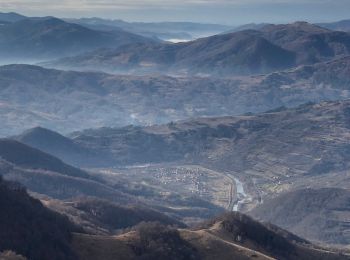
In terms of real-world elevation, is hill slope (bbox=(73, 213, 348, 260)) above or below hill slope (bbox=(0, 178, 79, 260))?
below

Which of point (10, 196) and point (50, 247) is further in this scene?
point (10, 196)

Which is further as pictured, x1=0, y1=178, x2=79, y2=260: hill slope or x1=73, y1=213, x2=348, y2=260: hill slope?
x1=73, y1=213, x2=348, y2=260: hill slope

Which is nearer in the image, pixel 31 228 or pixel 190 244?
pixel 31 228

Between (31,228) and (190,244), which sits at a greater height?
(31,228)

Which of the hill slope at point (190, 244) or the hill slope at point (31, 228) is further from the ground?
the hill slope at point (31, 228)

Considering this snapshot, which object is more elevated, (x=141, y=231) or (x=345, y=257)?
(x=141, y=231)

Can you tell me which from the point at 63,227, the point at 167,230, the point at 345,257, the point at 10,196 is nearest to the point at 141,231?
the point at 167,230

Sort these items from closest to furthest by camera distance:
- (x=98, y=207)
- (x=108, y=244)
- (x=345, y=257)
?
(x=108, y=244) → (x=345, y=257) → (x=98, y=207)

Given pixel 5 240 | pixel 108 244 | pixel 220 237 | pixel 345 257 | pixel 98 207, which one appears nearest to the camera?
pixel 5 240

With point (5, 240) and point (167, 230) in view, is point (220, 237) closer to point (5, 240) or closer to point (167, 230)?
point (167, 230)

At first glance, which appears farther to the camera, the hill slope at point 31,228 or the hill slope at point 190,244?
the hill slope at point 190,244
